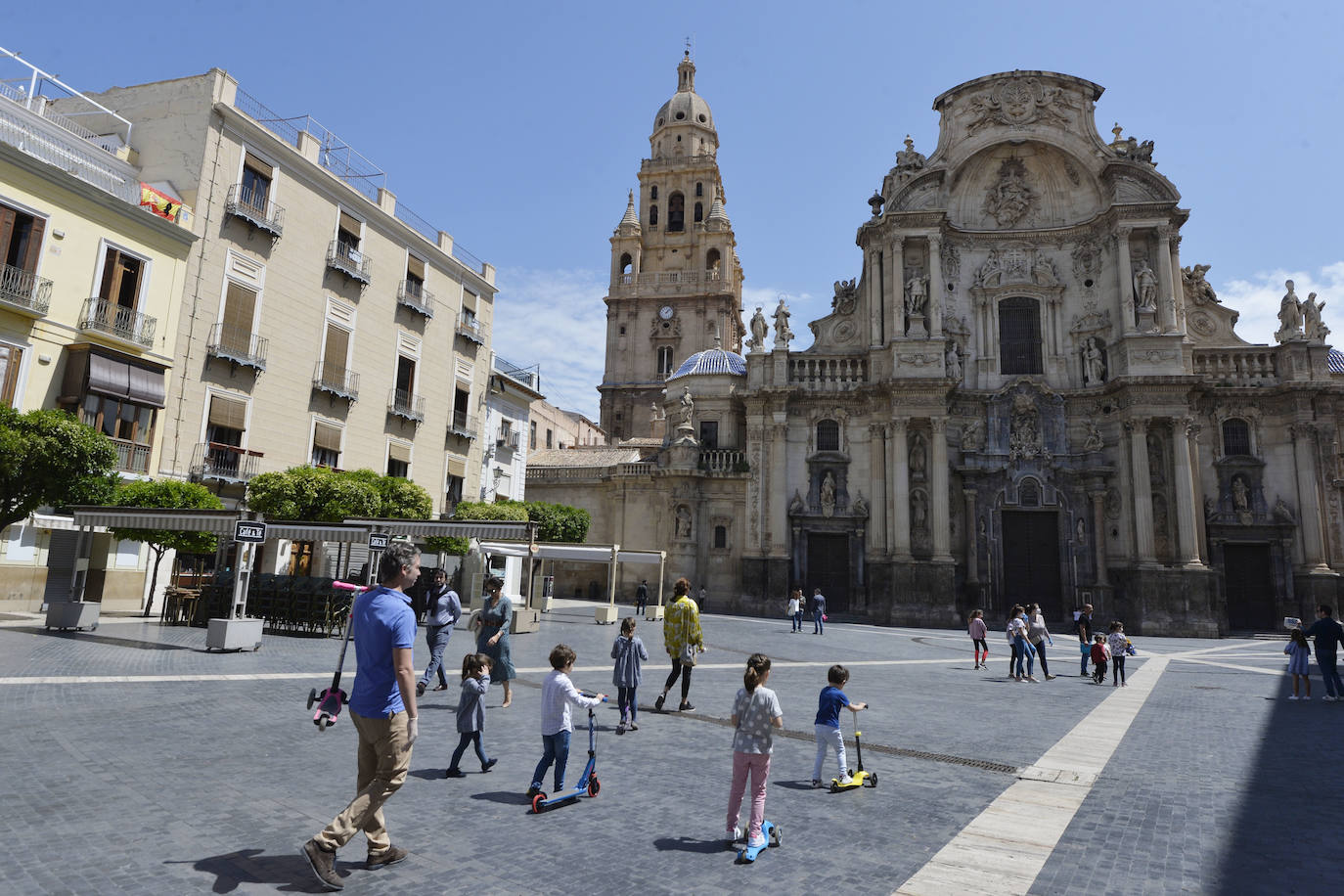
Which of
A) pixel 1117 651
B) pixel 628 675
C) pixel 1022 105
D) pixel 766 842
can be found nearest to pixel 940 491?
pixel 1117 651

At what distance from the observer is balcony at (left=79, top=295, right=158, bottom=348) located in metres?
20.5

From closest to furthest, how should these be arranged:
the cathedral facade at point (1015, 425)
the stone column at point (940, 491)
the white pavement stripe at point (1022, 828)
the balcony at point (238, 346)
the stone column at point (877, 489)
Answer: the white pavement stripe at point (1022, 828) < the balcony at point (238, 346) < the cathedral facade at point (1015, 425) < the stone column at point (940, 491) < the stone column at point (877, 489)

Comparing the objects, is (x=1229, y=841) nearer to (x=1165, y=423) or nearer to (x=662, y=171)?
(x=1165, y=423)

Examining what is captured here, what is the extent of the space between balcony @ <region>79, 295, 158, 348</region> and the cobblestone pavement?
10353mm

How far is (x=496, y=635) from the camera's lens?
33.4 feet

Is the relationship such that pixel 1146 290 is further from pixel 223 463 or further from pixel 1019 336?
pixel 223 463

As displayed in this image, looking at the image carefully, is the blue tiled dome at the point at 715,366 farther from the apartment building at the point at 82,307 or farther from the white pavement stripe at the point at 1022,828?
the white pavement stripe at the point at 1022,828

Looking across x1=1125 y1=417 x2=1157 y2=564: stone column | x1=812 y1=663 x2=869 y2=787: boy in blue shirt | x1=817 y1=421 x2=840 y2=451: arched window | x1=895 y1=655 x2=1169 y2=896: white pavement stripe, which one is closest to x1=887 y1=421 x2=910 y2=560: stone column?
x1=817 y1=421 x2=840 y2=451: arched window

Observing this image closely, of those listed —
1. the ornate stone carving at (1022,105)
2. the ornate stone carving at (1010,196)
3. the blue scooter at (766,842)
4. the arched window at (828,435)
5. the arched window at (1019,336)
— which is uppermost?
the ornate stone carving at (1022,105)

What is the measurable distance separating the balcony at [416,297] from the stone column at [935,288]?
22.1 m

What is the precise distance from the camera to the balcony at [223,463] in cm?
2306

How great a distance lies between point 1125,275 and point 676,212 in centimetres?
3990

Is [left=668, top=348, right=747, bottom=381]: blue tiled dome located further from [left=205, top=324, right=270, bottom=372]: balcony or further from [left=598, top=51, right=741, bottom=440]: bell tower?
[left=205, top=324, right=270, bottom=372]: balcony

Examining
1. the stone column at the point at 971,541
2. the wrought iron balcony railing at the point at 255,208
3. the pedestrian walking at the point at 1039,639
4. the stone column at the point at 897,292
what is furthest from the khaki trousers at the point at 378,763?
the stone column at the point at 897,292
